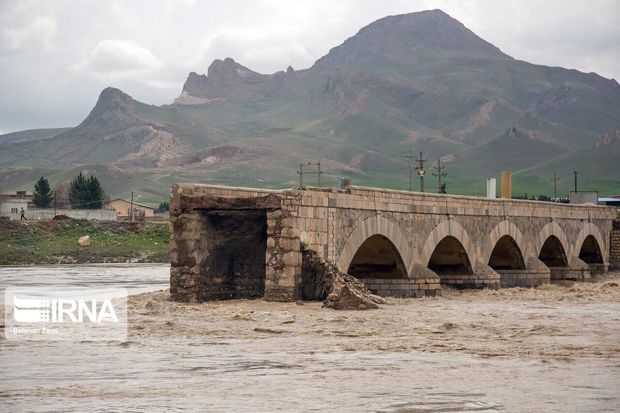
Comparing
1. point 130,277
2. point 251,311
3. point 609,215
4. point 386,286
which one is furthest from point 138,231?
point 251,311

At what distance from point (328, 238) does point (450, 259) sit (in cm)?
1084

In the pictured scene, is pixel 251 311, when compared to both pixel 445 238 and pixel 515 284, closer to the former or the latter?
pixel 445 238

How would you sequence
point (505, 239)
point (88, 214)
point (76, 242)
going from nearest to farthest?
point (505, 239), point (76, 242), point (88, 214)

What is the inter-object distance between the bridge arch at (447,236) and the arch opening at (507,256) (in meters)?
5.18

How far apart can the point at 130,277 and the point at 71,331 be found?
85.8ft

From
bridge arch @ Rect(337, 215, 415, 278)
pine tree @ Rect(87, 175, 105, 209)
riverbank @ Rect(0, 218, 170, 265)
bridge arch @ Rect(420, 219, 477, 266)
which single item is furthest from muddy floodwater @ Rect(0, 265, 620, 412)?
pine tree @ Rect(87, 175, 105, 209)

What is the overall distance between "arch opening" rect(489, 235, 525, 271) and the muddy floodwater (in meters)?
14.8

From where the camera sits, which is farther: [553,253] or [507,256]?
[553,253]

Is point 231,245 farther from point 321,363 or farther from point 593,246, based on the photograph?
point 593,246

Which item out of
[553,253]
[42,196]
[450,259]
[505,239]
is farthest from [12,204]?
[450,259]

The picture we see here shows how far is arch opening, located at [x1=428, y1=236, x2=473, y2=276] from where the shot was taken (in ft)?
121

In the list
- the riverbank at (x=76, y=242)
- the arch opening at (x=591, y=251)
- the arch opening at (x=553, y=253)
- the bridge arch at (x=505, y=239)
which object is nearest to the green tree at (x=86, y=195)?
the riverbank at (x=76, y=242)

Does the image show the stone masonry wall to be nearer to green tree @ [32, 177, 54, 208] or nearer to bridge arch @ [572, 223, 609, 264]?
bridge arch @ [572, 223, 609, 264]

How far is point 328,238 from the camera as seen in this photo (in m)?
27.6
